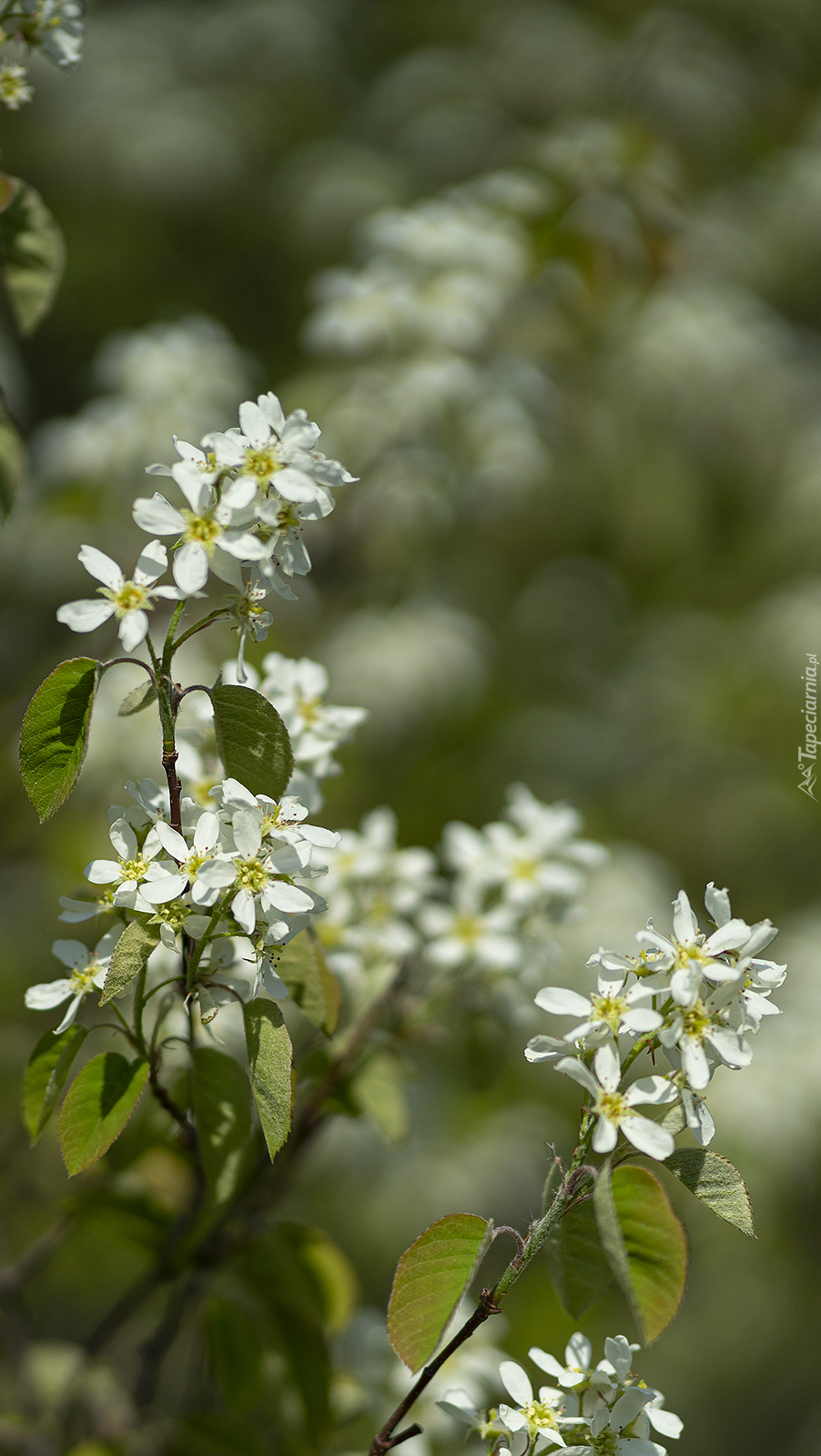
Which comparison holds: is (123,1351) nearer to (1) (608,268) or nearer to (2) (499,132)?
(1) (608,268)

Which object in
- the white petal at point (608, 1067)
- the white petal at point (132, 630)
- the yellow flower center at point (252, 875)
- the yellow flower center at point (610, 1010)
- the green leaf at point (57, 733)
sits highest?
the white petal at point (132, 630)

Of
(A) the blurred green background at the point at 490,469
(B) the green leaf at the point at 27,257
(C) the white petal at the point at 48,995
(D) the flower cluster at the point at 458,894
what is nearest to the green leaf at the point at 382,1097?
(D) the flower cluster at the point at 458,894

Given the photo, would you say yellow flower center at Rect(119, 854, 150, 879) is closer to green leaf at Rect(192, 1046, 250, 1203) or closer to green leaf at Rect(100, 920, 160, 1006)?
green leaf at Rect(100, 920, 160, 1006)

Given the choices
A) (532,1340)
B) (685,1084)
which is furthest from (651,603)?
(685,1084)

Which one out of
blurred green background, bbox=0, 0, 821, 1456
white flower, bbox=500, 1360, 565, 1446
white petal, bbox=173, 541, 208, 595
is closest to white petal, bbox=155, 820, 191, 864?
white petal, bbox=173, 541, 208, 595

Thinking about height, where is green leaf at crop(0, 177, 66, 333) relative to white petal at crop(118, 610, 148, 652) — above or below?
above

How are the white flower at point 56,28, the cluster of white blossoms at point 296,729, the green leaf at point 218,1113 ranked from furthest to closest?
the white flower at point 56,28
the cluster of white blossoms at point 296,729
the green leaf at point 218,1113

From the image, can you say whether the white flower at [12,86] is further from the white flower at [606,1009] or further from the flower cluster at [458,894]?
the white flower at [606,1009]
